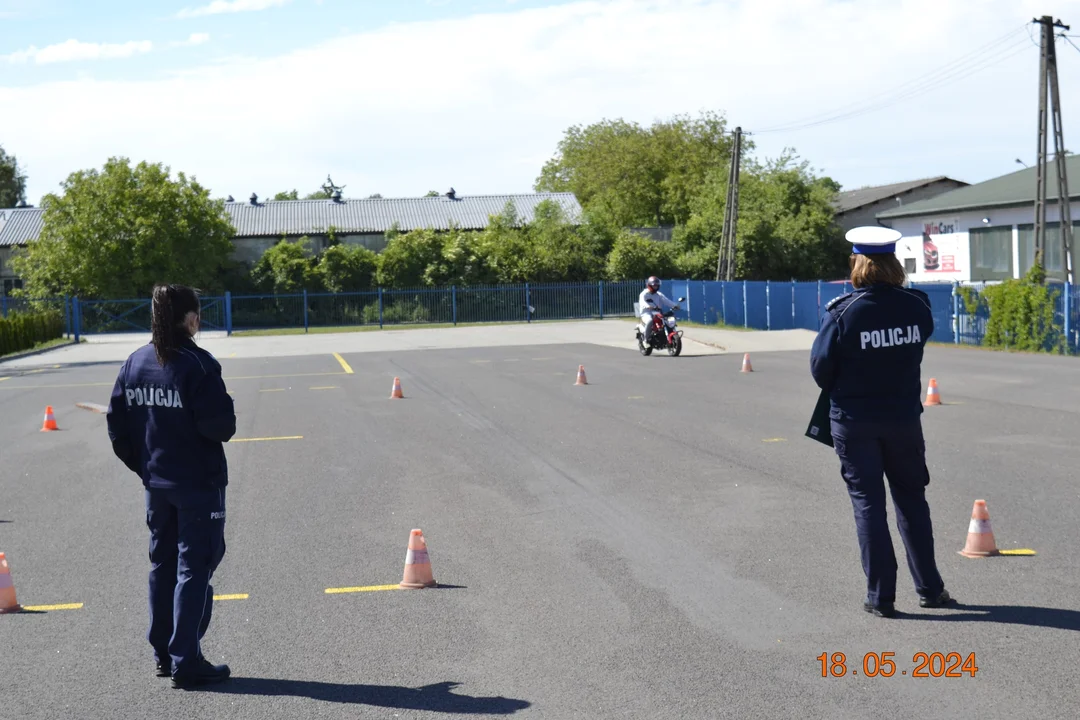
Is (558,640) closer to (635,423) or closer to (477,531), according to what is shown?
(477,531)

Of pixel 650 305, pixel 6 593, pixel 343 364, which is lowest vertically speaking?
pixel 6 593

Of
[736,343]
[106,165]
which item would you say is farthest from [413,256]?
[736,343]

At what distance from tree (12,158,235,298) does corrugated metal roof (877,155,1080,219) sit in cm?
3122

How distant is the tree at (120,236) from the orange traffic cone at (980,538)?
4804 cm

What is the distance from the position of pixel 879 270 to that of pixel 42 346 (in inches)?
1519

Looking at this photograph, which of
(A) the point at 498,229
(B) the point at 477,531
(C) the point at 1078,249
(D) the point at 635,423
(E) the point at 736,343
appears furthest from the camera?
(A) the point at 498,229

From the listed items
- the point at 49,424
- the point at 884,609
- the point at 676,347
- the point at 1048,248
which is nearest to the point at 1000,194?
the point at 1048,248

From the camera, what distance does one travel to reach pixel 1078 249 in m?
43.2

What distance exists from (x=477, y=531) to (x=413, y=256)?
4827cm

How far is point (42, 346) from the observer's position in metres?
39.7

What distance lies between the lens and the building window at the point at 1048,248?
146ft

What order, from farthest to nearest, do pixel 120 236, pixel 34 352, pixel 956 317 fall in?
pixel 120 236
pixel 34 352
pixel 956 317

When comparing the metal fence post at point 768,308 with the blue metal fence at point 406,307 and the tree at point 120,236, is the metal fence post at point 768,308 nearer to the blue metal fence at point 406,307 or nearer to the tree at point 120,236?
the blue metal fence at point 406,307

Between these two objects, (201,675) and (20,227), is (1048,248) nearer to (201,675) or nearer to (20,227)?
(201,675)
